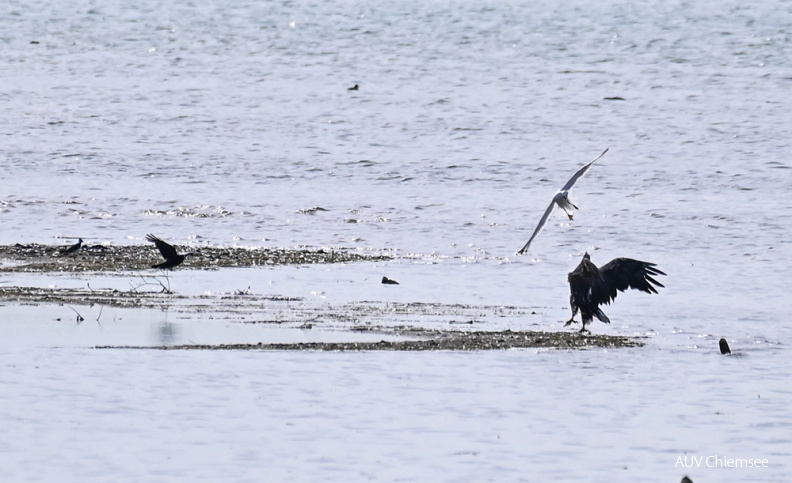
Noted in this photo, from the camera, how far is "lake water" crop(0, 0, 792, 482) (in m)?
8.05

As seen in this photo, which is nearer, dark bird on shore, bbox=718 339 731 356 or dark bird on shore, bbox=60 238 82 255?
dark bird on shore, bbox=718 339 731 356

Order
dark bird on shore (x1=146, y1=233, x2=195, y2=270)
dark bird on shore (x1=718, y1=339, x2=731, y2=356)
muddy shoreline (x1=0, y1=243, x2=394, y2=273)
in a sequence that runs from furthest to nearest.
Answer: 1. muddy shoreline (x1=0, y1=243, x2=394, y2=273)
2. dark bird on shore (x1=146, y1=233, x2=195, y2=270)
3. dark bird on shore (x1=718, y1=339, x2=731, y2=356)

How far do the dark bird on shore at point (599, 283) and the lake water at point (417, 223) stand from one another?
1.18ft

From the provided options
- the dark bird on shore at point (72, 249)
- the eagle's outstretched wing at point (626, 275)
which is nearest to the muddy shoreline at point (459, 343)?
the eagle's outstretched wing at point (626, 275)

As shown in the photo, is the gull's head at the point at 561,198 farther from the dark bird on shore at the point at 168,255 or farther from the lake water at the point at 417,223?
the dark bird on shore at the point at 168,255

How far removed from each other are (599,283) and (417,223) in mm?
6601

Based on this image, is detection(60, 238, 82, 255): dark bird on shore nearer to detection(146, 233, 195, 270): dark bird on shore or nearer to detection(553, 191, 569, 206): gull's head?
detection(146, 233, 195, 270): dark bird on shore

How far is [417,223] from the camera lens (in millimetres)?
17844

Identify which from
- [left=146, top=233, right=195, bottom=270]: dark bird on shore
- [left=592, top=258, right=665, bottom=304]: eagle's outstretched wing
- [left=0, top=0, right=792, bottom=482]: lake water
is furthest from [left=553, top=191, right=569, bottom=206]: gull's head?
[left=146, top=233, right=195, bottom=270]: dark bird on shore

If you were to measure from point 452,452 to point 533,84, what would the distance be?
26610 millimetres

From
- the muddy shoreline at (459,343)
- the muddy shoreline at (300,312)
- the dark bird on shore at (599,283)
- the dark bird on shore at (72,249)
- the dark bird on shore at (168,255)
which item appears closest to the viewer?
the muddy shoreline at (459,343)

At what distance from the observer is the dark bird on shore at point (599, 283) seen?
11258mm

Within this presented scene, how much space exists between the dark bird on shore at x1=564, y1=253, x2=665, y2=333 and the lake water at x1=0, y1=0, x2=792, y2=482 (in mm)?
360

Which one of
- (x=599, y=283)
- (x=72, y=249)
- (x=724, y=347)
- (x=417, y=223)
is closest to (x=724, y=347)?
(x=724, y=347)
